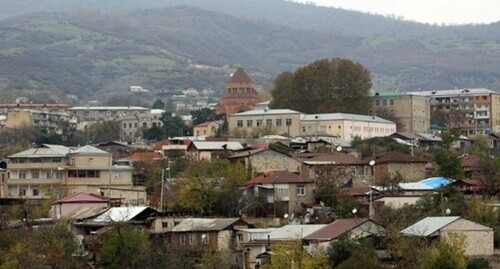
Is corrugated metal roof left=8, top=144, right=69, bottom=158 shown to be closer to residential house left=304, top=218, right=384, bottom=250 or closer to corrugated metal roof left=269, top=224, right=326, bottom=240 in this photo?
Answer: corrugated metal roof left=269, top=224, right=326, bottom=240

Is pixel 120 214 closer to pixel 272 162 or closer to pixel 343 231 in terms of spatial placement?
pixel 343 231

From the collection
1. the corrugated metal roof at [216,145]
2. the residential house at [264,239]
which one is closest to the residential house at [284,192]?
the residential house at [264,239]

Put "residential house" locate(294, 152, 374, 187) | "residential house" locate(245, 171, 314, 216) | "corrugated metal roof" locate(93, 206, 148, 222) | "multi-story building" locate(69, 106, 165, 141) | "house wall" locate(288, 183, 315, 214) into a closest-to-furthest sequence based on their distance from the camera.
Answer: "corrugated metal roof" locate(93, 206, 148, 222), "residential house" locate(245, 171, 314, 216), "house wall" locate(288, 183, 315, 214), "residential house" locate(294, 152, 374, 187), "multi-story building" locate(69, 106, 165, 141)

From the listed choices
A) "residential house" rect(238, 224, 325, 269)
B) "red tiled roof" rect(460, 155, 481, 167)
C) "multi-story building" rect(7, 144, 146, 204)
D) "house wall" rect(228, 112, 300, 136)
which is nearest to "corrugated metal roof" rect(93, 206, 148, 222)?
"residential house" rect(238, 224, 325, 269)

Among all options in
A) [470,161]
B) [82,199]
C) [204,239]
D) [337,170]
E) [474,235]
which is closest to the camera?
[474,235]

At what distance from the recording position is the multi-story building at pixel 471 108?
11131 centimetres

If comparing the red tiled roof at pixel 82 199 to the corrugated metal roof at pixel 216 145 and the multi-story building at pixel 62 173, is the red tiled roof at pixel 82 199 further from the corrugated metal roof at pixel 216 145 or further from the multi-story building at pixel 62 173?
the corrugated metal roof at pixel 216 145

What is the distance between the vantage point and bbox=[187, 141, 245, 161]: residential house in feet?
244

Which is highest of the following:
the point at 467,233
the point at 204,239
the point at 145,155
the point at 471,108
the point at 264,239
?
the point at 471,108

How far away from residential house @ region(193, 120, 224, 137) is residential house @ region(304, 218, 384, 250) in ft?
152

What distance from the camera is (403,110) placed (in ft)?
340

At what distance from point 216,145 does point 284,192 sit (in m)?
17.5

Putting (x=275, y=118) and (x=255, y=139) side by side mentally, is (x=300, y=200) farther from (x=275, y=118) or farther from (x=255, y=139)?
(x=275, y=118)

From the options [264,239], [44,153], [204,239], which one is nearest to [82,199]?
[204,239]
